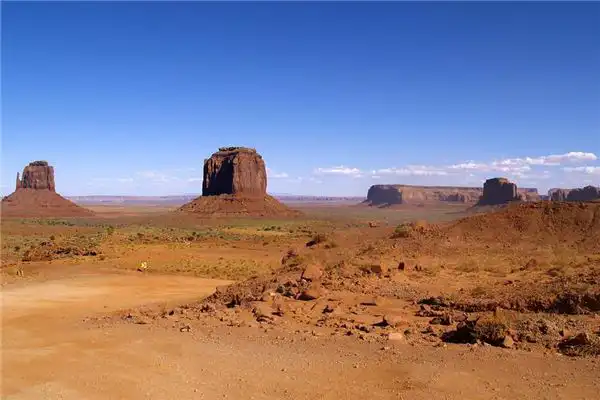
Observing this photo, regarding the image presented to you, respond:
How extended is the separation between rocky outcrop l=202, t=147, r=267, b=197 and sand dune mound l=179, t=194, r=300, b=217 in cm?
317

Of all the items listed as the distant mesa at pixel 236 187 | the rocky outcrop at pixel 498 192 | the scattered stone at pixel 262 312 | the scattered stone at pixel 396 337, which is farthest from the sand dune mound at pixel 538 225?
the rocky outcrop at pixel 498 192

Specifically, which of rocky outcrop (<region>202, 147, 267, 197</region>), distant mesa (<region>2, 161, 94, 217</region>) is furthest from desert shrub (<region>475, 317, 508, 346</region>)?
distant mesa (<region>2, 161, 94, 217</region>)

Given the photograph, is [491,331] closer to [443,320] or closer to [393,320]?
[443,320]

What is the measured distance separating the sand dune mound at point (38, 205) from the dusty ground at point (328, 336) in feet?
325

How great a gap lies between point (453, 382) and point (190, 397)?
436 centimetres

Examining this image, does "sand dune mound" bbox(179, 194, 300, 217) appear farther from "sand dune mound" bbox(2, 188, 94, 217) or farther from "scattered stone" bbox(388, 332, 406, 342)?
"scattered stone" bbox(388, 332, 406, 342)

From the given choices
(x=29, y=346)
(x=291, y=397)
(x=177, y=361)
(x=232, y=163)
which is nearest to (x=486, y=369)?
(x=291, y=397)

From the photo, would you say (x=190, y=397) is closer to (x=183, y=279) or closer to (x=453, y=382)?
(x=453, y=382)

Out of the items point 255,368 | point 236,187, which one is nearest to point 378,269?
point 255,368

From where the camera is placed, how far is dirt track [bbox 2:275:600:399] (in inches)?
323

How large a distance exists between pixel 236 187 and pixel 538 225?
91.9 meters

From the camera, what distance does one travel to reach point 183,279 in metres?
25.3

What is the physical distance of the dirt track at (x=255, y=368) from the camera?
8.20 metres

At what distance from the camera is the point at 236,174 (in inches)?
4456
